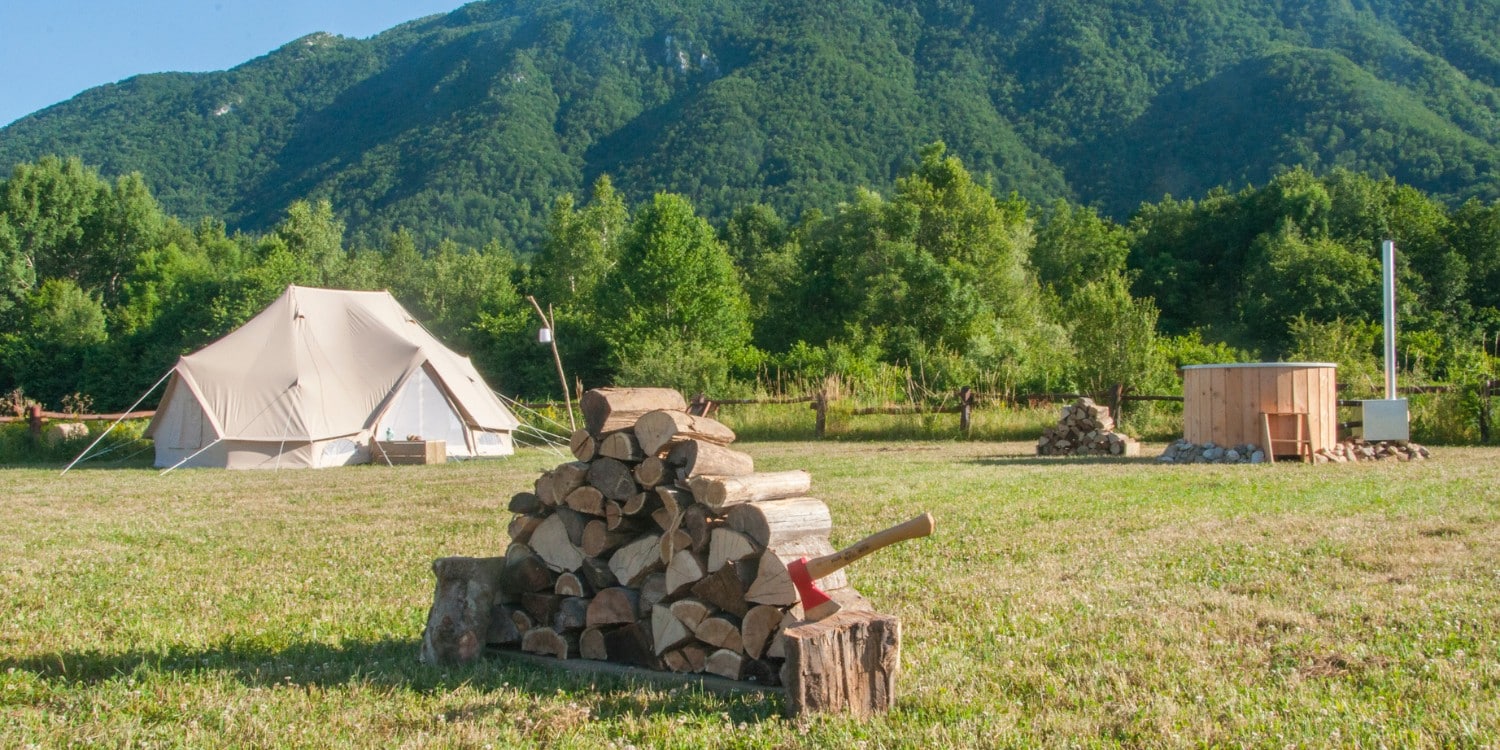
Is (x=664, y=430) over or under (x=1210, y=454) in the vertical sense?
over

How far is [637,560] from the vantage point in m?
4.25

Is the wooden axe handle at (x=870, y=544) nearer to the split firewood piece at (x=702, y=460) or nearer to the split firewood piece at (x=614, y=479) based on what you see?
the split firewood piece at (x=702, y=460)

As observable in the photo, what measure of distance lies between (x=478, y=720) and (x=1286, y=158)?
73.3 meters

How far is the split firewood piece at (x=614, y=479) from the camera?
4.25 meters

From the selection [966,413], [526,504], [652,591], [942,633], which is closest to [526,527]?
[526,504]

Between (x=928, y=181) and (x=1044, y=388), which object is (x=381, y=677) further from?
(x=928, y=181)

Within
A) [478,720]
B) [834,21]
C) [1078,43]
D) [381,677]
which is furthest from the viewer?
[834,21]

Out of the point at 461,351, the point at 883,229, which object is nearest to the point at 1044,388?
the point at 883,229

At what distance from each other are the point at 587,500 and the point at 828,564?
1.04 m

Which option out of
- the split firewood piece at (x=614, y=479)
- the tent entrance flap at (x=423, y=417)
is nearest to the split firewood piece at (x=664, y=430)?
the split firewood piece at (x=614, y=479)

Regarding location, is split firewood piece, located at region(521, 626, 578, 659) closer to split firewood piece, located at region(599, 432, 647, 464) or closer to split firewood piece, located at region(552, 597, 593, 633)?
split firewood piece, located at region(552, 597, 593, 633)

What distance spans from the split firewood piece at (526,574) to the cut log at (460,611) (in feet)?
0.19

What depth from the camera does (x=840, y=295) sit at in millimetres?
46938

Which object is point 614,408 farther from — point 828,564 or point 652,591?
point 828,564
